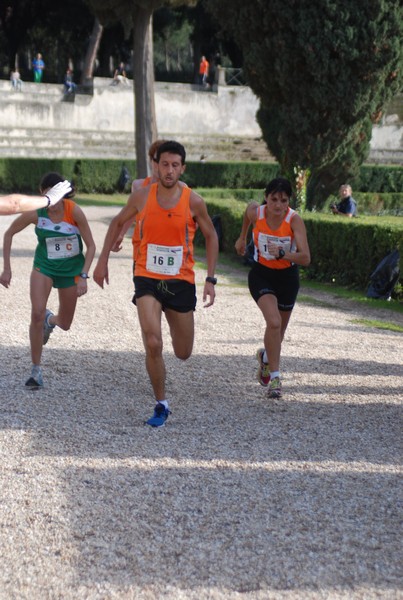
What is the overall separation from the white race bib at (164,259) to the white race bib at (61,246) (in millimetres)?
1183

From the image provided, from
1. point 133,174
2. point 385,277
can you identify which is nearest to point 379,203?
point 133,174

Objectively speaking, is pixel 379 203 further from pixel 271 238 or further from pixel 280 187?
pixel 280 187

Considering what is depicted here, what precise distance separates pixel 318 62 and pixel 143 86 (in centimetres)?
783

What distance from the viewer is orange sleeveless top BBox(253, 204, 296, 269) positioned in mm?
7168

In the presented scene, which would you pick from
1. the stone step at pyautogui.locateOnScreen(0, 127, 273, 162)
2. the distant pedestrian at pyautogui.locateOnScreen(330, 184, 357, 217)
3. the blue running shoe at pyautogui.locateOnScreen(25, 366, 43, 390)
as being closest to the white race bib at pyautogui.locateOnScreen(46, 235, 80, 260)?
the blue running shoe at pyautogui.locateOnScreen(25, 366, 43, 390)

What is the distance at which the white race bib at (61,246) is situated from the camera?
23.6ft

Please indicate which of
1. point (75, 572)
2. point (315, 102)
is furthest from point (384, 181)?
point (75, 572)

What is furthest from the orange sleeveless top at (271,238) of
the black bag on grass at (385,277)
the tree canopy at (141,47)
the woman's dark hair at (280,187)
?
the tree canopy at (141,47)

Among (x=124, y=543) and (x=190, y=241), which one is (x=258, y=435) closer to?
(x=190, y=241)

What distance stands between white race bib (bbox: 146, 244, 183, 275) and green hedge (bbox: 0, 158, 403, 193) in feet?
96.5

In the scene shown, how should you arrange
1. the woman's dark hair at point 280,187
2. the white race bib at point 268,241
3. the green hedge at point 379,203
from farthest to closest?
1. the green hedge at point 379,203
2. the white race bib at point 268,241
3. the woman's dark hair at point 280,187

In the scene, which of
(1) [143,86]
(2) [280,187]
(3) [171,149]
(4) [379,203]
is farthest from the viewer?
(4) [379,203]

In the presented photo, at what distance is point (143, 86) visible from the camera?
85.8 feet

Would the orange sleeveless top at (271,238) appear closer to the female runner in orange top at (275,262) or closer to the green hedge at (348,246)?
the female runner in orange top at (275,262)
